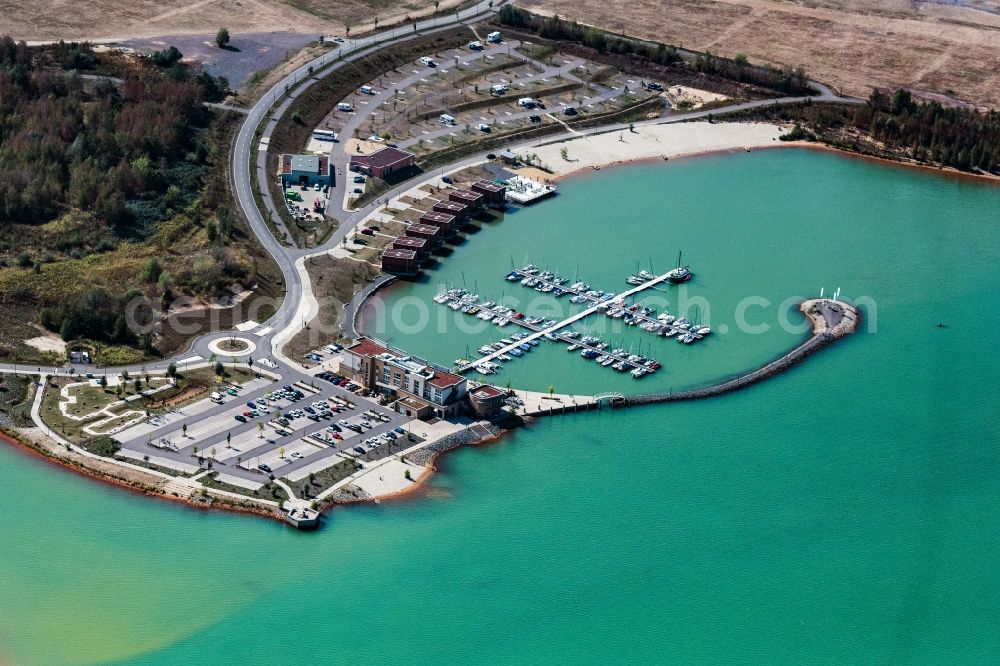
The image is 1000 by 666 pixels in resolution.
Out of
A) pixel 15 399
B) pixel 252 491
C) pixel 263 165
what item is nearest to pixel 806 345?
pixel 252 491

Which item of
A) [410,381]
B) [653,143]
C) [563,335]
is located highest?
[653,143]

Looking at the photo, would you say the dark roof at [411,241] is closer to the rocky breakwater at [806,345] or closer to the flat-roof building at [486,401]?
the flat-roof building at [486,401]

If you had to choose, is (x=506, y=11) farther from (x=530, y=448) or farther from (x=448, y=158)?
(x=530, y=448)

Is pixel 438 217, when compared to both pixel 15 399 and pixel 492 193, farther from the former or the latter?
pixel 15 399

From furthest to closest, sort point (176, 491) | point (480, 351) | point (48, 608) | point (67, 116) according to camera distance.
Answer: point (67, 116) → point (480, 351) → point (176, 491) → point (48, 608)

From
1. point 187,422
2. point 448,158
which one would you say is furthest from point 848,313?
point 187,422

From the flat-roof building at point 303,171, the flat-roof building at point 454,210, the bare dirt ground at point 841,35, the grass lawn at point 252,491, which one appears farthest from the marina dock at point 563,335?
the bare dirt ground at point 841,35

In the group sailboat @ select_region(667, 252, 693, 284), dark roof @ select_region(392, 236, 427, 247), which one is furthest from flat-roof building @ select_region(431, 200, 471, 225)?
sailboat @ select_region(667, 252, 693, 284)

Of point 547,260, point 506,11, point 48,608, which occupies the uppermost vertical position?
point 506,11
